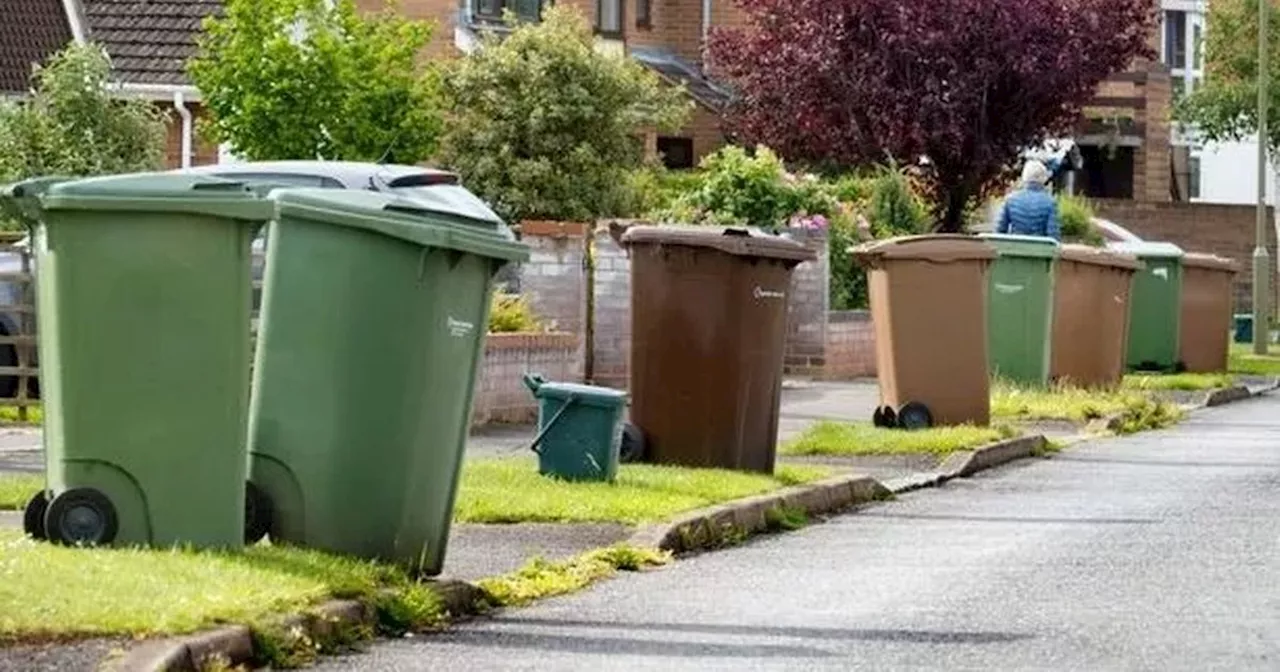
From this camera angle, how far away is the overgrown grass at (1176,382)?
3278 centimetres

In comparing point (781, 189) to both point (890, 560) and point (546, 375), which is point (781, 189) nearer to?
point (546, 375)

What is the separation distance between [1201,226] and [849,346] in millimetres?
26086

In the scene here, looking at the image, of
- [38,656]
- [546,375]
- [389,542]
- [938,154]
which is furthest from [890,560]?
[938,154]

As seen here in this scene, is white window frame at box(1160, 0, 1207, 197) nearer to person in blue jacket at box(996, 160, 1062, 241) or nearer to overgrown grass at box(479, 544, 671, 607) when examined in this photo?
person in blue jacket at box(996, 160, 1062, 241)

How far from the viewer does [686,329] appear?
18.0 metres

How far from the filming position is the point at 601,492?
1650 cm

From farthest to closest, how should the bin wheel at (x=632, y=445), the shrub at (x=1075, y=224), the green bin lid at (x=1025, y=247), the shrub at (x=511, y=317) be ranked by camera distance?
the shrub at (x=1075, y=224) → the green bin lid at (x=1025, y=247) → the shrub at (x=511, y=317) → the bin wheel at (x=632, y=445)

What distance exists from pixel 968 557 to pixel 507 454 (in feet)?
19.4

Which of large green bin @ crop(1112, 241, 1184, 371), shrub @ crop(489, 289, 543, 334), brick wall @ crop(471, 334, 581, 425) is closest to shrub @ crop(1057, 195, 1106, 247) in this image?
large green bin @ crop(1112, 241, 1184, 371)

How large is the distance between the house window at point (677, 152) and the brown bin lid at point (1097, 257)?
1849 centimetres

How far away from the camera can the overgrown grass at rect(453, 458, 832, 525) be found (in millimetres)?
15555

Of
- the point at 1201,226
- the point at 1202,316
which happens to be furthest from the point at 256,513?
the point at 1201,226

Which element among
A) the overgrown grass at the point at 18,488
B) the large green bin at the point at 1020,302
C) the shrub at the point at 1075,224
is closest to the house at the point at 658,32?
the shrub at the point at 1075,224

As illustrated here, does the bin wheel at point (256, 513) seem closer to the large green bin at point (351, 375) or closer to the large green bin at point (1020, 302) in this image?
the large green bin at point (351, 375)
